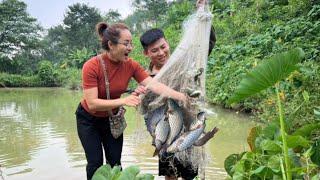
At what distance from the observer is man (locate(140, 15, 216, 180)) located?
104 inches

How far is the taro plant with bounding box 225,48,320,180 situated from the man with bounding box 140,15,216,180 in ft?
2.77

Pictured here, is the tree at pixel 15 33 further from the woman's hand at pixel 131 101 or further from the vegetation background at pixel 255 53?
the woman's hand at pixel 131 101

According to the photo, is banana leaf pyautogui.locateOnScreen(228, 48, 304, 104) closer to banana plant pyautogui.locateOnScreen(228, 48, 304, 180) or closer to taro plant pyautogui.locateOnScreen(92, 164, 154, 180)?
banana plant pyautogui.locateOnScreen(228, 48, 304, 180)

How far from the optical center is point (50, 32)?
143 ft

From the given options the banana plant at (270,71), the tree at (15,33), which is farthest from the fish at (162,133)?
the tree at (15,33)

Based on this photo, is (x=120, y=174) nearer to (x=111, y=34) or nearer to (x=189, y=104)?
(x=189, y=104)

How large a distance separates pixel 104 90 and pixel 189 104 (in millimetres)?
584

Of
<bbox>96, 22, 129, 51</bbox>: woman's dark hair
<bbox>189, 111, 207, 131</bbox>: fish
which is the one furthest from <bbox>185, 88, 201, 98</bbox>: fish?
<bbox>96, 22, 129, 51</bbox>: woman's dark hair

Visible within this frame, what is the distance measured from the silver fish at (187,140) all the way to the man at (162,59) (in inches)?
5.9

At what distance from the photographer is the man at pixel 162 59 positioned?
264 cm

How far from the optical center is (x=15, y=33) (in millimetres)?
32812

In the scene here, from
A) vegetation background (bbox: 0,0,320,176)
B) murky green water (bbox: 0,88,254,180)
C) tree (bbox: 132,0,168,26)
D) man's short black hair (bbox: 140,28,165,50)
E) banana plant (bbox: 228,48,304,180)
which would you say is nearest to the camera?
banana plant (bbox: 228,48,304,180)

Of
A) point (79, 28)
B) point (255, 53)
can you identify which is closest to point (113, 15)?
point (79, 28)

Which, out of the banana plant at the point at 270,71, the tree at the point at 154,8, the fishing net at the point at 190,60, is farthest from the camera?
the tree at the point at 154,8
